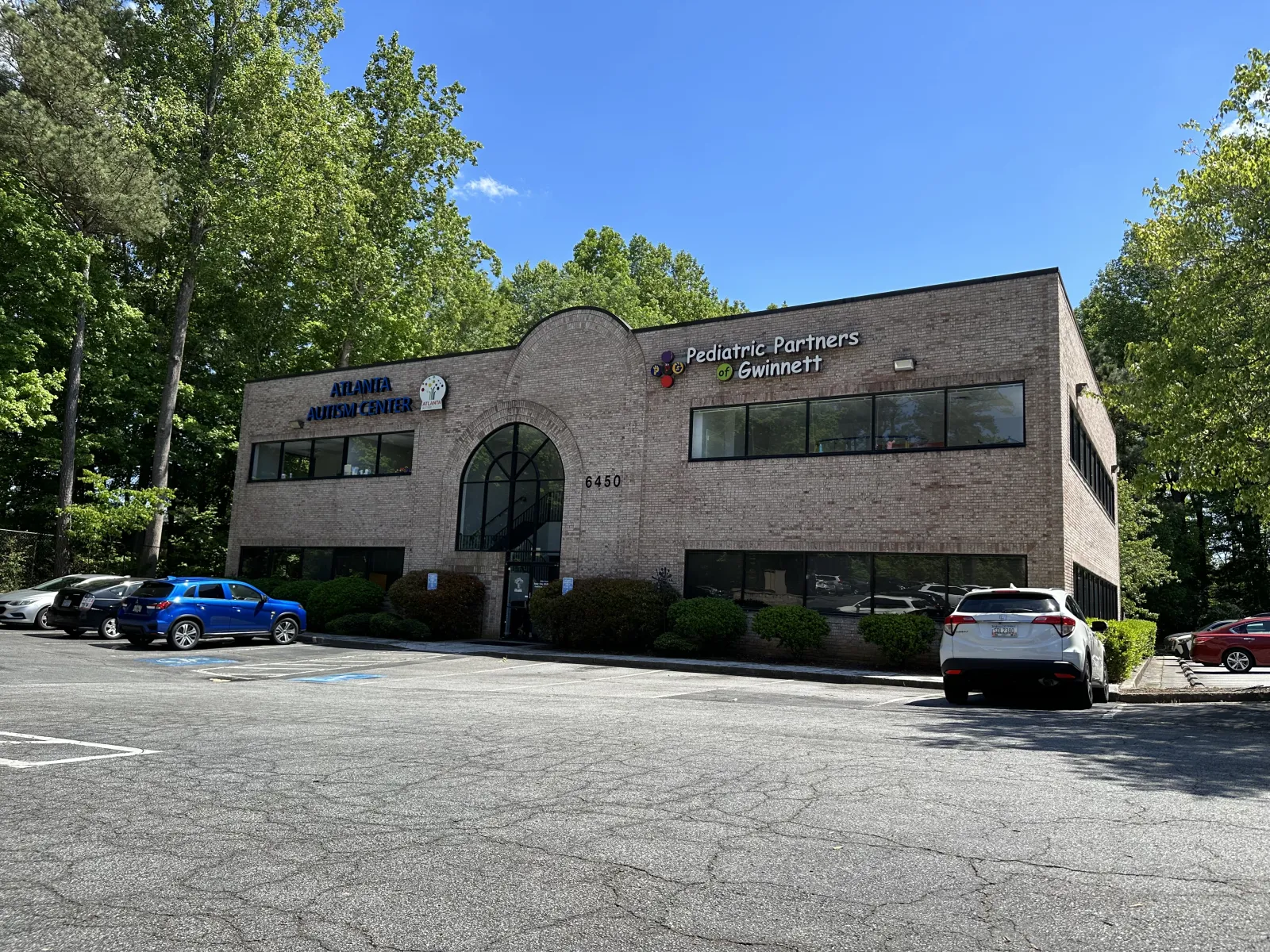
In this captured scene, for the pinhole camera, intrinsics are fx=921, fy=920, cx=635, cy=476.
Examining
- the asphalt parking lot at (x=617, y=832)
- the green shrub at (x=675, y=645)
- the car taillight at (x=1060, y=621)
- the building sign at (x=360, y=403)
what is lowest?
the asphalt parking lot at (x=617, y=832)

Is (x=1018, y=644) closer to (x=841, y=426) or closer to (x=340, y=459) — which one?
(x=841, y=426)

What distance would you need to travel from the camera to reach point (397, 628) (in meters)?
24.1

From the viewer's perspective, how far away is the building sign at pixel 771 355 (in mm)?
21281

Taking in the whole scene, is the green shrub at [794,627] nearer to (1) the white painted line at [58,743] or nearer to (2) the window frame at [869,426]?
(2) the window frame at [869,426]

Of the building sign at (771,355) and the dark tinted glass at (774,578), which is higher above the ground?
the building sign at (771,355)

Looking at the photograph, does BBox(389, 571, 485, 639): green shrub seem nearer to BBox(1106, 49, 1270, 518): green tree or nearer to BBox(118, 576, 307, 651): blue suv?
BBox(118, 576, 307, 651): blue suv

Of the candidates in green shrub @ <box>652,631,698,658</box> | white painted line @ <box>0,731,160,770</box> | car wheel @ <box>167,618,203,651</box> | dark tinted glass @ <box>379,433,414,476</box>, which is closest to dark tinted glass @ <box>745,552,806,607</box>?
green shrub @ <box>652,631,698,658</box>

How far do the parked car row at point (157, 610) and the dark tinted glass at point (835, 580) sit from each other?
12.6 meters

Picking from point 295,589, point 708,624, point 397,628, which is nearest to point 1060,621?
point 708,624

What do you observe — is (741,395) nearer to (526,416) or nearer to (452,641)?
(526,416)

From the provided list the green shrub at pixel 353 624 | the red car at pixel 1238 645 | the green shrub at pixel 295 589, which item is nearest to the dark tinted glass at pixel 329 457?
the green shrub at pixel 295 589

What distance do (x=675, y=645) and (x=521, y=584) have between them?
6.35 meters

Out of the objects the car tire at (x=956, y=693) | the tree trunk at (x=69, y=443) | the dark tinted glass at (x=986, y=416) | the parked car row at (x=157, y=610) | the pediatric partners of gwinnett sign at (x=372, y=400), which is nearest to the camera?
the car tire at (x=956, y=693)

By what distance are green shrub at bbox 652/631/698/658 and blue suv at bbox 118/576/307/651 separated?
9204 mm
